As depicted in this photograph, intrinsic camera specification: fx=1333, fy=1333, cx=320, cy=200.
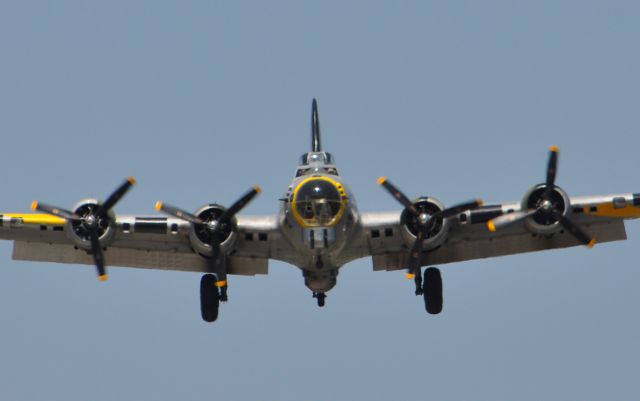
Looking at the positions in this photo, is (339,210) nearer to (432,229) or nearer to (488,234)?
(432,229)

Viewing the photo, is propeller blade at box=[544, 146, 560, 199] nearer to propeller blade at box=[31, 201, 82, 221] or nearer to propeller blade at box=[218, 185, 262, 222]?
→ propeller blade at box=[218, 185, 262, 222]

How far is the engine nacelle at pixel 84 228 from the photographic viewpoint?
46.2m

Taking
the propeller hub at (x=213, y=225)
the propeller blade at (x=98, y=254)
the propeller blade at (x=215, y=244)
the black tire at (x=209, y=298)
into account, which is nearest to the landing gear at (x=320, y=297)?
the black tire at (x=209, y=298)

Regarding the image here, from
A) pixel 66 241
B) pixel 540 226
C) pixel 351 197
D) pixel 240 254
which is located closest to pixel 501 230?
pixel 540 226

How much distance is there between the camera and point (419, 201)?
45.5 meters

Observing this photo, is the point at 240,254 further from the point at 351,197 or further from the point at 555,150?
the point at 555,150

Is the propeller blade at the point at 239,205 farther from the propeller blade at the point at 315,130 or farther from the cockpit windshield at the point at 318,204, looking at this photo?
the propeller blade at the point at 315,130

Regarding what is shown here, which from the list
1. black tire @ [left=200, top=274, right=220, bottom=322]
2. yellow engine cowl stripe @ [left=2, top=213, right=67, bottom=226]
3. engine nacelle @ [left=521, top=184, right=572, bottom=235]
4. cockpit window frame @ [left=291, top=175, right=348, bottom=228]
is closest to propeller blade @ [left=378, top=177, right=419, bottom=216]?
cockpit window frame @ [left=291, top=175, right=348, bottom=228]

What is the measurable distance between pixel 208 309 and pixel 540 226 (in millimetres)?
12303

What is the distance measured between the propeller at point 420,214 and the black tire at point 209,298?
7476mm

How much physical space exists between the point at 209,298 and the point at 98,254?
4.49m

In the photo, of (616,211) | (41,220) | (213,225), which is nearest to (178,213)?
(213,225)

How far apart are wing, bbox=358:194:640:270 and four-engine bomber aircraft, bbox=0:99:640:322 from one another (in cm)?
4

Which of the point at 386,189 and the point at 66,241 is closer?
the point at 386,189
